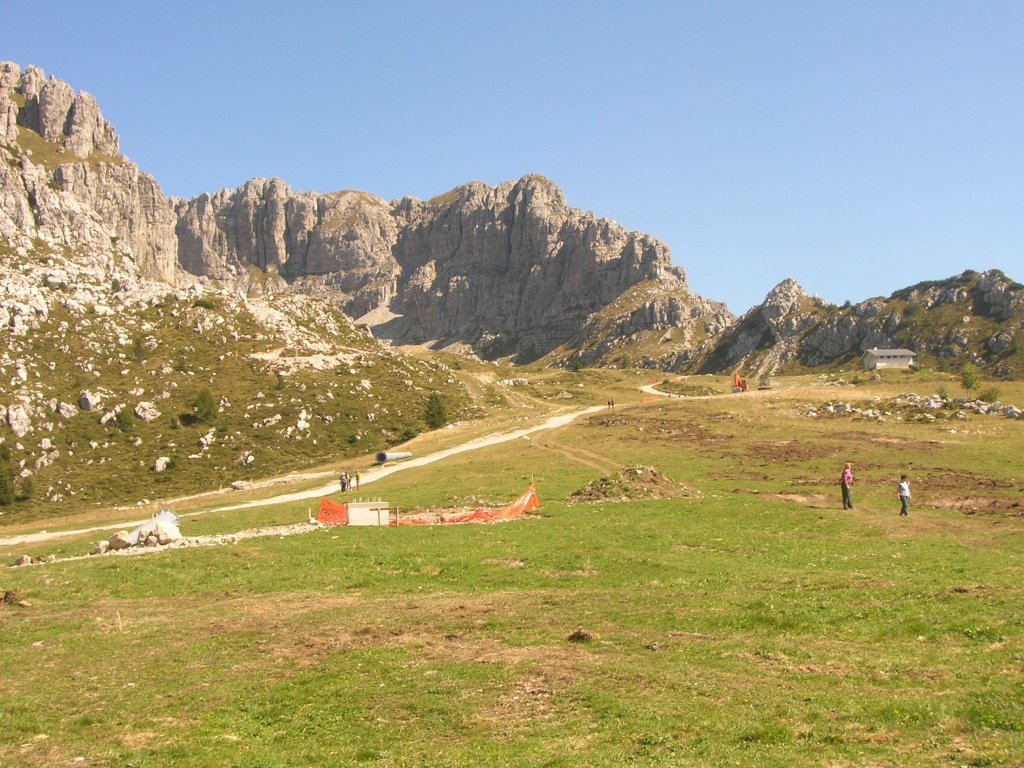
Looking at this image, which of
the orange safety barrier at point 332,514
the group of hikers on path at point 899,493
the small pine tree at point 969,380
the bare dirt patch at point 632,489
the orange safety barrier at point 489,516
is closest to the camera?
the group of hikers on path at point 899,493

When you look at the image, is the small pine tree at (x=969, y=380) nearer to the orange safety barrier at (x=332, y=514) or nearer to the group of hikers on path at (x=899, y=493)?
the group of hikers on path at (x=899, y=493)

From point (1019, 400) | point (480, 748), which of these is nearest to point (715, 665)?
point (480, 748)

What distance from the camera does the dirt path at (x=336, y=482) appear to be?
57906 mm

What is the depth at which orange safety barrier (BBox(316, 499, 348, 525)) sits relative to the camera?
46.5 meters

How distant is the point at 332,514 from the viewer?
4869 centimetres

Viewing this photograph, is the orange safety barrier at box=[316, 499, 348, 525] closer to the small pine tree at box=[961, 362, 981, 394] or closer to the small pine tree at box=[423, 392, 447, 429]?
the small pine tree at box=[423, 392, 447, 429]

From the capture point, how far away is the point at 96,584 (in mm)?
28906

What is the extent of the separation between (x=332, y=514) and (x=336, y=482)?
2585 centimetres

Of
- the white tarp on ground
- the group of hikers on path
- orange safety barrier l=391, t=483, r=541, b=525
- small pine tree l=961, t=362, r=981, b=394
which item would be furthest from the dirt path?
small pine tree l=961, t=362, r=981, b=394

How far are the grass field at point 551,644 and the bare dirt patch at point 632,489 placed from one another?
4946mm

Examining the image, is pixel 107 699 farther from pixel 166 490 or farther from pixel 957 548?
pixel 166 490

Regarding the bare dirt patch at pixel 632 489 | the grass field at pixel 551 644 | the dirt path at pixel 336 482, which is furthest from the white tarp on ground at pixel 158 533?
the bare dirt patch at pixel 632 489

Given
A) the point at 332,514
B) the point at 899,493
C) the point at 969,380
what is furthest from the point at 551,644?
the point at 969,380

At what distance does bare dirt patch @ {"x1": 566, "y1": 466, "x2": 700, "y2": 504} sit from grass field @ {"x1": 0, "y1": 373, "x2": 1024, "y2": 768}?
4.95 metres
